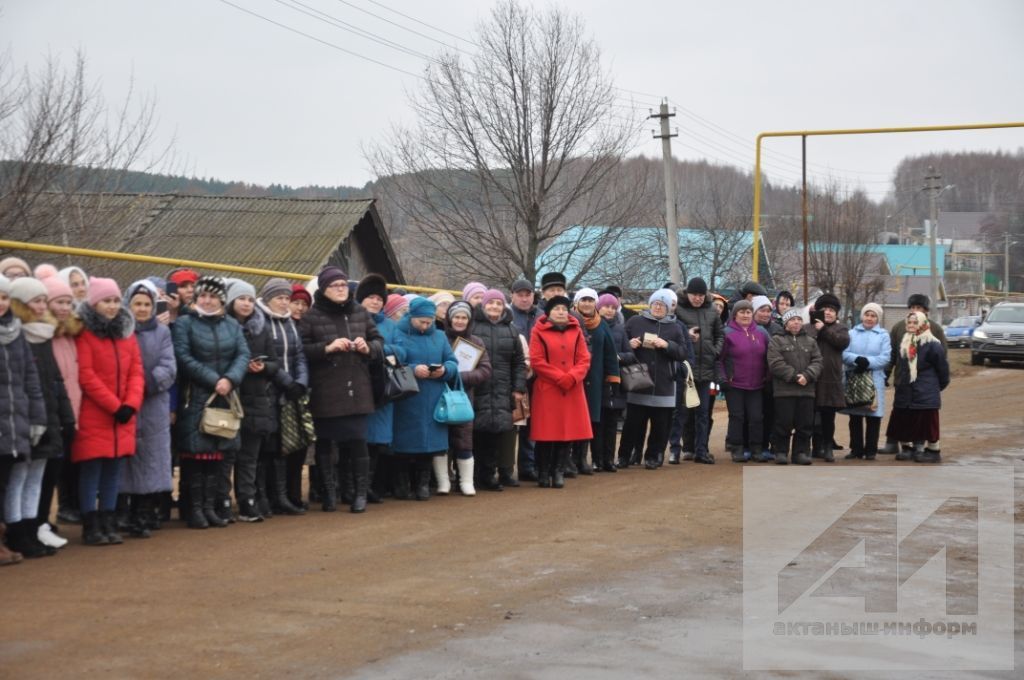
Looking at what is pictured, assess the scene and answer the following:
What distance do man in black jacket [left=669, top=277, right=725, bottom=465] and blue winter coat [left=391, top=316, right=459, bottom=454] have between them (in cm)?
407

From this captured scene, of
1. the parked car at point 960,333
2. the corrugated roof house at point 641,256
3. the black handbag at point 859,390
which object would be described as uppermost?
the corrugated roof house at point 641,256

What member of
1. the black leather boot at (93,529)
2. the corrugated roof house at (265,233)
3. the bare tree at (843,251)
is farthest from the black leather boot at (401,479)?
the bare tree at (843,251)

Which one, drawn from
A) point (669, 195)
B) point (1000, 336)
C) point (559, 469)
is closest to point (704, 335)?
point (559, 469)

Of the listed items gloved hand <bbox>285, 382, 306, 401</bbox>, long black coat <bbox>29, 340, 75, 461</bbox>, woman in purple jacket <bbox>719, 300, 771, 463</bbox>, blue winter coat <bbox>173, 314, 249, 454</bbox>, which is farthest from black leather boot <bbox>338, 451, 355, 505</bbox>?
woman in purple jacket <bbox>719, 300, 771, 463</bbox>

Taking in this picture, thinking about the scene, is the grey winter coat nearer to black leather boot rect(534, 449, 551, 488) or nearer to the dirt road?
black leather boot rect(534, 449, 551, 488)

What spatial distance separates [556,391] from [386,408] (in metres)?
2.05

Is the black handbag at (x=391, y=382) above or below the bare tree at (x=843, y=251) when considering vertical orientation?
below

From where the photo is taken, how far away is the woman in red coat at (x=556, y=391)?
12.3 meters

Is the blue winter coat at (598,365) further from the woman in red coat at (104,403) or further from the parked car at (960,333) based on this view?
the parked car at (960,333)

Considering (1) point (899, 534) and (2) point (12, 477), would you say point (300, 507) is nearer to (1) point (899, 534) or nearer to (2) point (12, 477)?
(2) point (12, 477)

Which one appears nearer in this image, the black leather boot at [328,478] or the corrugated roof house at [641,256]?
the black leather boot at [328,478]

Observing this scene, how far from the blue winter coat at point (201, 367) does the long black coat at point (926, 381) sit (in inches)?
347

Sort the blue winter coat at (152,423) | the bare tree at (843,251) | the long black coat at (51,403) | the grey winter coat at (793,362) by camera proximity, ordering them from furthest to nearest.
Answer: the bare tree at (843,251)
the grey winter coat at (793,362)
the blue winter coat at (152,423)
the long black coat at (51,403)

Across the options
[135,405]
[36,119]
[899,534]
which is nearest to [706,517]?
[899,534]
